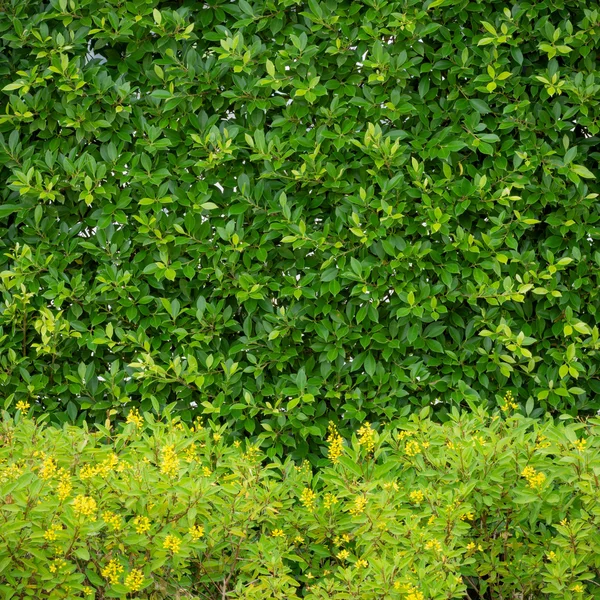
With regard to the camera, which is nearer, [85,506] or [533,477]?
[85,506]

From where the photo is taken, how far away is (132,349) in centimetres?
455

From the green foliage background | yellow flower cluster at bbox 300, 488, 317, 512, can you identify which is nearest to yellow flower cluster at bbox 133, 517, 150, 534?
yellow flower cluster at bbox 300, 488, 317, 512

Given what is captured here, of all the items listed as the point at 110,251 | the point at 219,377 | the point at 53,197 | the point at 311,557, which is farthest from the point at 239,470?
the point at 53,197

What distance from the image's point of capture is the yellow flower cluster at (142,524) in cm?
290

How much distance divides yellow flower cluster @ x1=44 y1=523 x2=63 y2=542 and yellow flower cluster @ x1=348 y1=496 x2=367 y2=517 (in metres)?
1.06

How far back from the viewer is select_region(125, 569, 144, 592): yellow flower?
2.84 meters

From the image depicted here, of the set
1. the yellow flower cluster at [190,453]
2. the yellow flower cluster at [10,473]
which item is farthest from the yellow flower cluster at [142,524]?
the yellow flower cluster at [10,473]

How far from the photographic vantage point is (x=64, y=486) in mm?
2961

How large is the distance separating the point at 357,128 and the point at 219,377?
1505 mm

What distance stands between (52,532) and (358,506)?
42.8 inches

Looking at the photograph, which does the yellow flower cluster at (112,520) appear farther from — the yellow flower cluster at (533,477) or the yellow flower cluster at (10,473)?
the yellow flower cluster at (533,477)

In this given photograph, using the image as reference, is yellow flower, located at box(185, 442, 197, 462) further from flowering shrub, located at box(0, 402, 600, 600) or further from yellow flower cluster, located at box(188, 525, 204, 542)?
yellow flower cluster, located at box(188, 525, 204, 542)

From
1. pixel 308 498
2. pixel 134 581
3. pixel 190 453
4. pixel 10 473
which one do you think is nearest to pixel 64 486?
pixel 10 473

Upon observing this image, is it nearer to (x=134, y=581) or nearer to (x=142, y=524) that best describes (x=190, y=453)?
(x=142, y=524)
